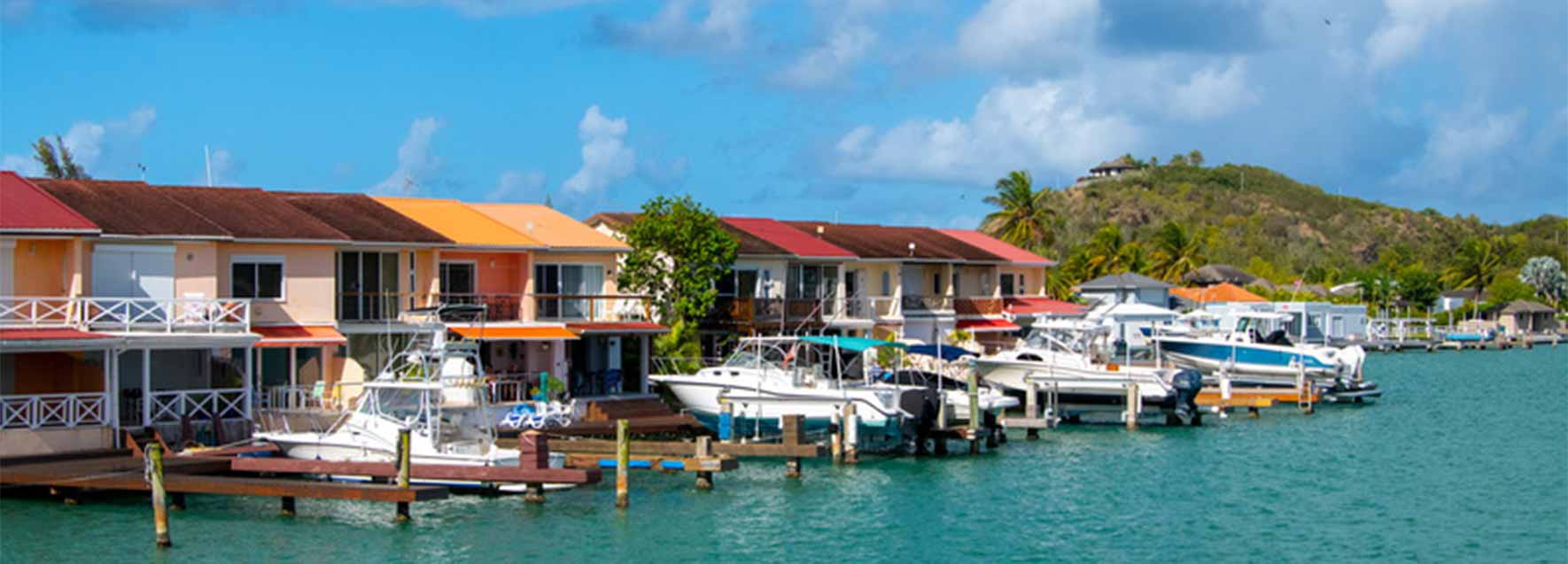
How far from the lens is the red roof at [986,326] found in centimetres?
6644

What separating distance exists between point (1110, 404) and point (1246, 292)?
57.3 meters

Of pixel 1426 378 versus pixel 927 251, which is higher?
pixel 927 251

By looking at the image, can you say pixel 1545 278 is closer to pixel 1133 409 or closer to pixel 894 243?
pixel 894 243

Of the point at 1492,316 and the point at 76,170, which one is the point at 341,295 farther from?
the point at 1492,316

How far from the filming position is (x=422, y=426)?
108ft

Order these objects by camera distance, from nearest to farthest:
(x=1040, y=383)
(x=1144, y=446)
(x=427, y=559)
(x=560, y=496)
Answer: (x=427, y=559)
(x=560, y=496)
(x=1144, y=446)
(x=1040, y=383)

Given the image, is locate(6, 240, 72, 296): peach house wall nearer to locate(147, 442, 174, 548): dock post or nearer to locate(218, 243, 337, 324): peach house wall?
locate(218, 243, 337, 324): peach house wall

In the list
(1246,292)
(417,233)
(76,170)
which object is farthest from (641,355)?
(1246,292)

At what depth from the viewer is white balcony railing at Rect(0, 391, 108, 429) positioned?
107 ft

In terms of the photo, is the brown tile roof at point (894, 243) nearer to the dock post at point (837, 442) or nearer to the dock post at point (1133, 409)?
the dock post at point (1133, 409)

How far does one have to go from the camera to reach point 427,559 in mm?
27078

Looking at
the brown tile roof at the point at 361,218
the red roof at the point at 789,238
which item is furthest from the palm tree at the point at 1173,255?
the brown tile roof at the point at 361,218

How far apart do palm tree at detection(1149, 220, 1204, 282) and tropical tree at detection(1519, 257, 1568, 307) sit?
45799mm

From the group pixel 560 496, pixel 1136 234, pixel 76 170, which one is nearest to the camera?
pixel 560 496
